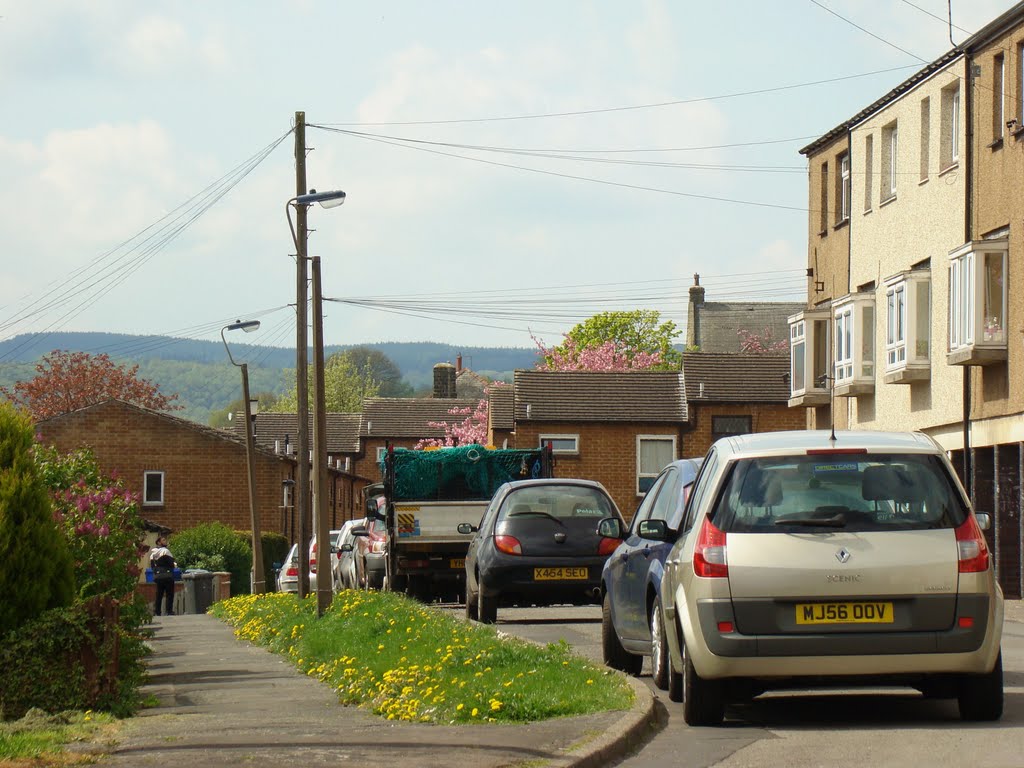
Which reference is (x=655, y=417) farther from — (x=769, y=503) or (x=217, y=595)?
(x=769, y=503)

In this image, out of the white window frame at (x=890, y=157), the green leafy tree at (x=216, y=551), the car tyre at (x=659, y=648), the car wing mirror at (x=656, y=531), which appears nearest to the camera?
the car wing mirror at (x=656, y=531)

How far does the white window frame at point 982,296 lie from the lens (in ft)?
96.6

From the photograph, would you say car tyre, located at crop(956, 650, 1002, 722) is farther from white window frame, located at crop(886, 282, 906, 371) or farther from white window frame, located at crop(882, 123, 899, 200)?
white window frame, located at crop(882, 123, 899, 200)

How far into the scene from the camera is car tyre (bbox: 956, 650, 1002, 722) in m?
9.84

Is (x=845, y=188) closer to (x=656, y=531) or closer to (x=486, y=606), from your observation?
(x=486, y=606)

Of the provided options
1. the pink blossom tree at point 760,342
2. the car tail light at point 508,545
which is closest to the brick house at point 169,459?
the pink blossom tree at point 760,342

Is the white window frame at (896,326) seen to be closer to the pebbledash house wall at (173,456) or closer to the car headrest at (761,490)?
the car headrest at (761,490)

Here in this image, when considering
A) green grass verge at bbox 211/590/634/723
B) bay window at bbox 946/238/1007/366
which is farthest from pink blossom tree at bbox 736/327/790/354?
green grass verge at bbox 211/590/634/723

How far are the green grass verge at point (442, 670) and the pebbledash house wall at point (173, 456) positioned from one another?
158 feet

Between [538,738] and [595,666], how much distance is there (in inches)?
130

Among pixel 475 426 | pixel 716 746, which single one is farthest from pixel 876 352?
pixel 475 426

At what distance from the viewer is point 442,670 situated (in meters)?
11.7

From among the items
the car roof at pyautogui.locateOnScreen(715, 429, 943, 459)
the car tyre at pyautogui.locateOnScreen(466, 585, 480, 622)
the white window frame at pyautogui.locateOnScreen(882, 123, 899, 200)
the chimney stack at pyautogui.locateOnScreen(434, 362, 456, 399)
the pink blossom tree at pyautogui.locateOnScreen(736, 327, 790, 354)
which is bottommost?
the car tyre at pyautogui.locateOnScreen(466, 585, 480, 622)

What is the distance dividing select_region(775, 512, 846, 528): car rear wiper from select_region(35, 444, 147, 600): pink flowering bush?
19.8ft
